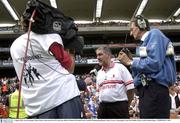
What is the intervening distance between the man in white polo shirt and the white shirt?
2133 mm

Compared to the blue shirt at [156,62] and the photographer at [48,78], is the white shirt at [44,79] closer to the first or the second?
the photographer at [48,78]

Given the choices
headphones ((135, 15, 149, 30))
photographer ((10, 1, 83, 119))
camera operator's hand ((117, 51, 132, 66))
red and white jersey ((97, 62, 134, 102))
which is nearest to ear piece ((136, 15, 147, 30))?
headphones ((135, 15, 149, 30))

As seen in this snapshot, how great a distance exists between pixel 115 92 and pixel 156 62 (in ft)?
5.51

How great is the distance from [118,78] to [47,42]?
7.70 feet

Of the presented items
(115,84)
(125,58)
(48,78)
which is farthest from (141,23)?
(115,84)

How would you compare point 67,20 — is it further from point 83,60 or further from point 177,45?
point 177,45

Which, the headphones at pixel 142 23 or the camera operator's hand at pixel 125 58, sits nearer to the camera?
the camera operator's hand at pixel 125 58

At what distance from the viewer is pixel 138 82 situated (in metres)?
3.12

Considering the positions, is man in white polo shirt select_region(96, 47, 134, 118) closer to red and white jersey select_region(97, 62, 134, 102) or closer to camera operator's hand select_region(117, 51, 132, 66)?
red and white jersey select_region(97, 62, 134, 102)

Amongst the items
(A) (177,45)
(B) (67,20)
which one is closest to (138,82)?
(B) (67,20)

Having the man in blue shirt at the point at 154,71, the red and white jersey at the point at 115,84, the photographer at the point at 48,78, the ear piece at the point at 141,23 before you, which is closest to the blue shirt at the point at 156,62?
the man in blue shirt at the point at 154,71

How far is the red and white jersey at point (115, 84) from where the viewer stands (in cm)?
454

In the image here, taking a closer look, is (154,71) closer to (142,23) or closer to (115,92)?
(142,23)

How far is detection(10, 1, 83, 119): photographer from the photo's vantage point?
234cm
